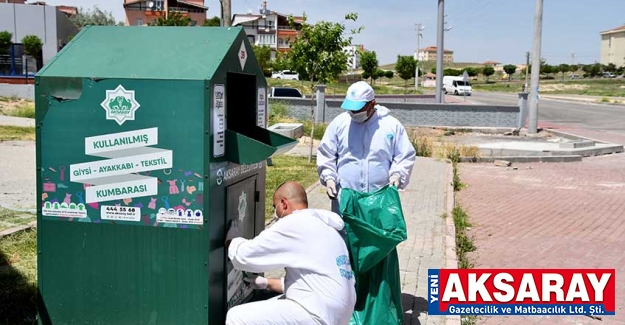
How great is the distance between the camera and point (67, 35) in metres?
48.4

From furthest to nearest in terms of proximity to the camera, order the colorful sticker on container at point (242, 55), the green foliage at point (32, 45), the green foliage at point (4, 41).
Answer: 1. the green foliage at point (32, 45)
2. the green foliage at point (4, 41)
3. the colorful sticker on container at point (242, 55)

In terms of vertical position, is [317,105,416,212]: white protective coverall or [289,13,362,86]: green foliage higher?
[289,13,362,86]: green foliage

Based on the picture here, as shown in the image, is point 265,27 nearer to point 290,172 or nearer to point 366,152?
point 290,172

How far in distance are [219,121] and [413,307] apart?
2.56m

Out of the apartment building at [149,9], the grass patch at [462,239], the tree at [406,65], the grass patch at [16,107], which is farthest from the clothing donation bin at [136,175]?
the apartment building at [149,9]

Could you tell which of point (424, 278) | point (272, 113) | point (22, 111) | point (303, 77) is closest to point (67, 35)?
point (22, 111)

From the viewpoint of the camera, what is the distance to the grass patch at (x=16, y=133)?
16.6 meters

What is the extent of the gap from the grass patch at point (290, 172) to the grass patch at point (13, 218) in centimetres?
323

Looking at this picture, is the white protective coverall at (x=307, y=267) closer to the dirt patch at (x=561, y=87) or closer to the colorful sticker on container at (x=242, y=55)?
the colorful sticker on container at (x=242, y=55)

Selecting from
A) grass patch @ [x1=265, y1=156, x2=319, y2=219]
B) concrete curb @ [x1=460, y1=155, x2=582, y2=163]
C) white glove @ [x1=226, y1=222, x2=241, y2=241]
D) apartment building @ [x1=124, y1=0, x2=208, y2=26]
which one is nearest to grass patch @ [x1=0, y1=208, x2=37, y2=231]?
grass patch @ [x1=265, y1=156, x2=319, y2=219]

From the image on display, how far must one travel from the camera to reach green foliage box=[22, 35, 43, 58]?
1590 inches

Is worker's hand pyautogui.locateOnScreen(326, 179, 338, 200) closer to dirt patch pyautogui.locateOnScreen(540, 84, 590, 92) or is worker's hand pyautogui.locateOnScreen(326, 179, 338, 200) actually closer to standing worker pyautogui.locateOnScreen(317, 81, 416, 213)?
standing worker pyautogui.locateOnScreen(317, 81, 416, 213)

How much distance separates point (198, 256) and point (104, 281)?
0.61 m

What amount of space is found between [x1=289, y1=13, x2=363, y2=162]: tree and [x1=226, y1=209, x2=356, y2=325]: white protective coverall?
37.9ft
